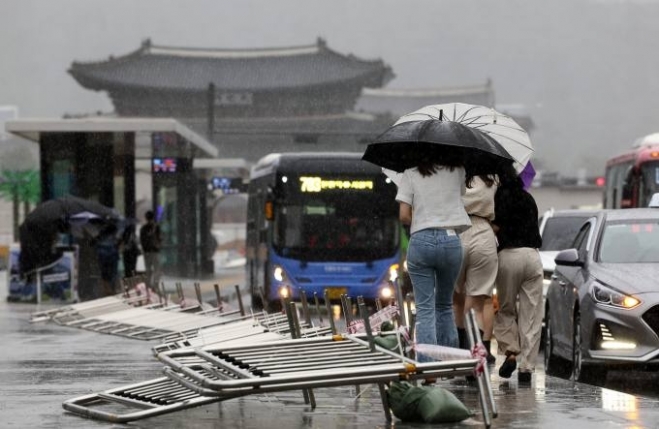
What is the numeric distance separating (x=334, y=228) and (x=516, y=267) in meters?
13.2

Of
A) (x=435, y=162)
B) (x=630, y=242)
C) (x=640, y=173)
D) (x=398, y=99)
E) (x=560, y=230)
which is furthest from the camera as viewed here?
(x=398, y=99)

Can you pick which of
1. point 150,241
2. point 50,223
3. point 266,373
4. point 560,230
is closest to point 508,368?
point 266,373

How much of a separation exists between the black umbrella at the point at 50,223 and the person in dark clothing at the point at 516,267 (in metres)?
16.7

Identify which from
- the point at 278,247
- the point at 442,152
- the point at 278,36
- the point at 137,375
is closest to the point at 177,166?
the point at 278,247

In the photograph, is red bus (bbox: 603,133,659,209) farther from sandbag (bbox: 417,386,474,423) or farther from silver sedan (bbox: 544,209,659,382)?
sandbag (bbox: 417,386,474,423)

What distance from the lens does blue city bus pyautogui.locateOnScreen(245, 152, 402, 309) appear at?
23672 mm

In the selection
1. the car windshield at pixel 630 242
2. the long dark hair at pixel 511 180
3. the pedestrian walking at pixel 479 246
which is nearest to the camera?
the pedestrian walking at pixel 479 246

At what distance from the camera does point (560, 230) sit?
18.7 m

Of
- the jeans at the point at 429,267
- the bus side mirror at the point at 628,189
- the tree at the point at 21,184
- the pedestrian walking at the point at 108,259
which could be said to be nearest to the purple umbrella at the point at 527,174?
the jeans at the point at 429,267

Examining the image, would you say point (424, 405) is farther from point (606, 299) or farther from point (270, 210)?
point (270, 210)

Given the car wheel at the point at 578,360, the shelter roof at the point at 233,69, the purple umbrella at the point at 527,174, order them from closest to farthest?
the purple umbrella at the point at 527,174 → the car wheel at the point at 578,360 → the shelter roof at the point at 233,69

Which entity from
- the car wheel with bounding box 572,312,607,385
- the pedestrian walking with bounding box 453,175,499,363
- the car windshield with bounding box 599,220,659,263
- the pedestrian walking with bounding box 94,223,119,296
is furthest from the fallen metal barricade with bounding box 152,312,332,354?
the pedestrian walking with bounding box 94,223,119,296

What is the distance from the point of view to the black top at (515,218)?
10.7 metres

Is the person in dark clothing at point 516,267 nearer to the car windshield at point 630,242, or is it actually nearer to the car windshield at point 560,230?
the car windshield at point 630,242
